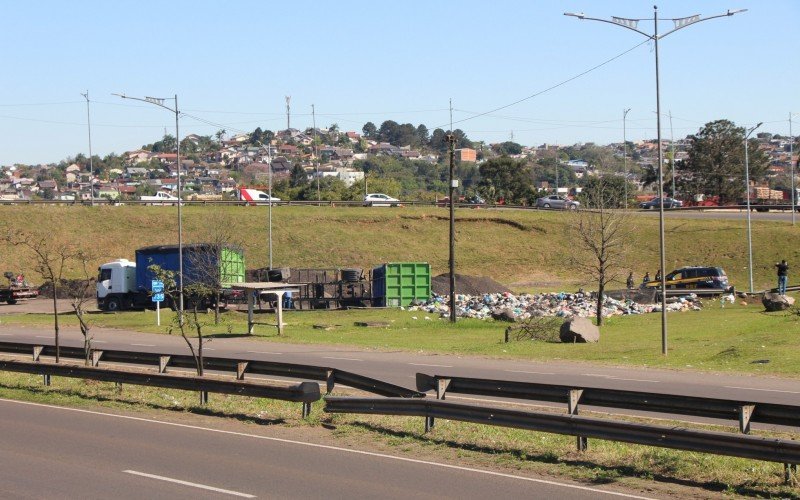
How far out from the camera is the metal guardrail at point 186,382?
17.0 meters

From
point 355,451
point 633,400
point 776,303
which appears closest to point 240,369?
point 355,451

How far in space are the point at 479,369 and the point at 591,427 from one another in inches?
523

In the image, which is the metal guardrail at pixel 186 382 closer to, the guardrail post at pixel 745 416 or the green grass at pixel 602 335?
the guardrail post at pixel 745 416

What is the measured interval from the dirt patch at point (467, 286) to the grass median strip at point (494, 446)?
124 ft

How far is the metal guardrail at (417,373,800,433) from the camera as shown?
12805mm

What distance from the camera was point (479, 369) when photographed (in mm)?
26109

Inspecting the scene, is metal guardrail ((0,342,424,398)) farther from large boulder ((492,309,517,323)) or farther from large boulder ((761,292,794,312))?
large boulder ((761,292,794,312))

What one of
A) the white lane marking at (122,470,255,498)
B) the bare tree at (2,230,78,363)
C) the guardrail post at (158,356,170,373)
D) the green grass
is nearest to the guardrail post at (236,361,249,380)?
the guardrail post at (158,356,170,373)

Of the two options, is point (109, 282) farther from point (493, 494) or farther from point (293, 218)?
point (493, 494)

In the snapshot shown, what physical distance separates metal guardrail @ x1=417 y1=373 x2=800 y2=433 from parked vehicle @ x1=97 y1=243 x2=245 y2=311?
32.9 metres

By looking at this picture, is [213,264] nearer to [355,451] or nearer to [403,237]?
[403,237]

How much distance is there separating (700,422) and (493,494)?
22.4ft

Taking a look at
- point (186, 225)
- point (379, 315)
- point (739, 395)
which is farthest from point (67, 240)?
point (739, 395)

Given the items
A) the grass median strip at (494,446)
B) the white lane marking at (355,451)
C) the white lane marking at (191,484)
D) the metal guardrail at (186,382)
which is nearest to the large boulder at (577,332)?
the grass median strip at (494,446)
